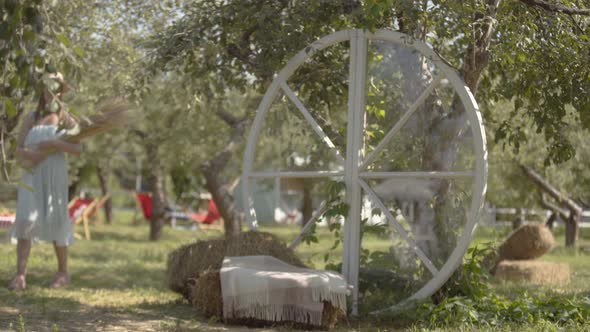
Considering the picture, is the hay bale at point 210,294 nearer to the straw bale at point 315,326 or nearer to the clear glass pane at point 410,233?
the straw bale at point 315,326

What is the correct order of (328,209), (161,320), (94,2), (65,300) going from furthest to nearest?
(94,2)
(65,300)
(328,209)
(161,320)

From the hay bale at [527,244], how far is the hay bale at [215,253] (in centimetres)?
467

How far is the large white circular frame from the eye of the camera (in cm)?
537

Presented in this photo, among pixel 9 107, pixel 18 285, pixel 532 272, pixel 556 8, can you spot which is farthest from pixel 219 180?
pixel 9 107

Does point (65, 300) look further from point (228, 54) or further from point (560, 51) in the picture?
point (560, 51)

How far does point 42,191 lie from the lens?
7133 mm

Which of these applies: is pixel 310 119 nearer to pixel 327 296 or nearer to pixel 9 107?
pixel 327 296

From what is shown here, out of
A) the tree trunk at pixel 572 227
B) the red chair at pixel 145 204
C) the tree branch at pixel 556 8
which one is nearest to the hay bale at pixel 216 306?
the tree branch at pixel 556 8

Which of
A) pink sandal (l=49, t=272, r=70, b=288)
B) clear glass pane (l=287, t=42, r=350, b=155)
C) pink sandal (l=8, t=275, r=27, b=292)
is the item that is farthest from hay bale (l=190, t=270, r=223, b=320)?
pink sandal (l=49, t=272, r=70, b=288)

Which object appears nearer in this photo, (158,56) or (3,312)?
(3,312)

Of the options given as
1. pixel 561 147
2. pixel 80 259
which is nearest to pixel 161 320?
pixel 561 147

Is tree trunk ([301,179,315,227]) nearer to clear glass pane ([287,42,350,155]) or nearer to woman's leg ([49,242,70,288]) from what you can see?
clear glass pane ([287,42,350,155])

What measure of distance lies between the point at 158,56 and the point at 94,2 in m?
3.21

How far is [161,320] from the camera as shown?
18.5 feet
